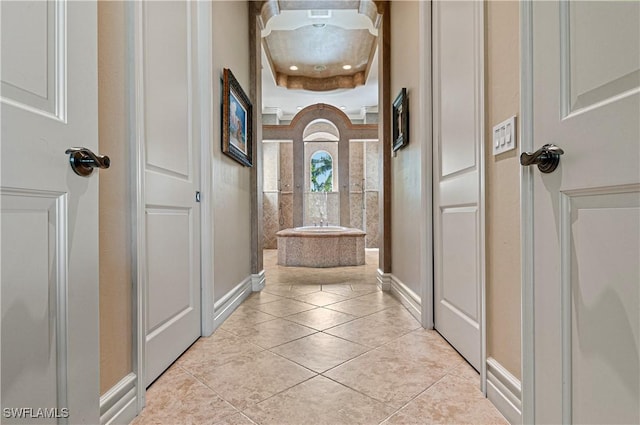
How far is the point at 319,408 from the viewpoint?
1267 millimetres

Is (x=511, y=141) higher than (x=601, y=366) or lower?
higher

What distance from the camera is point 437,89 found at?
7.00 feet

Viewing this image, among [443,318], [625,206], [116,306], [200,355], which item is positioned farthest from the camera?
[443,318]

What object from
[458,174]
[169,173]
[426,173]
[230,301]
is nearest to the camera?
[169,173]

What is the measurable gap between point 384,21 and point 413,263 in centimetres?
252

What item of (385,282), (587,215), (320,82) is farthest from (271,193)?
(587,215)

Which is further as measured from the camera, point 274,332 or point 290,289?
point 290,289

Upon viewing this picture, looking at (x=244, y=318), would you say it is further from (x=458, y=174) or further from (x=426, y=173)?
(x=458, y=174)

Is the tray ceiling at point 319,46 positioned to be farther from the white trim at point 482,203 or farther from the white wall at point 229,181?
the white trim at point 482,203

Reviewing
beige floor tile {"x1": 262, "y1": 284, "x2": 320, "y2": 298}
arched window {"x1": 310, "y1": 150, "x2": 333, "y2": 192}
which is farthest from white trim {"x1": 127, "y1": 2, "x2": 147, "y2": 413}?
arched window {"x1": 310, "y1": 150, "x2": 333, "y2": 192}

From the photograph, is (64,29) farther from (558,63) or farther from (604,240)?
(604,240)

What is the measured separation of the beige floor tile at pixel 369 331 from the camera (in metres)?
1.97

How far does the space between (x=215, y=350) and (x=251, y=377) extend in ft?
1.38

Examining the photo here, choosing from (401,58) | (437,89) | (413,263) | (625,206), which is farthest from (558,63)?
(401,58)
